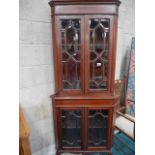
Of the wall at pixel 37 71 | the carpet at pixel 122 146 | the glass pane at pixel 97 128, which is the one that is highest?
the wall at pixel 37 71

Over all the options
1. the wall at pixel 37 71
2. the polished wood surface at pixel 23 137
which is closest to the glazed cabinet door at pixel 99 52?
the wall at pixel 37 71

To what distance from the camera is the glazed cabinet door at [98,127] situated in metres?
1.76

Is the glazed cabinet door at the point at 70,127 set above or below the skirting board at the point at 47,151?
above

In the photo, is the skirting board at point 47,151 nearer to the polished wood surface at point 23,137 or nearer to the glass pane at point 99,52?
the polished wood surface at point 23,137

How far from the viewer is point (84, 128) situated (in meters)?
1.79

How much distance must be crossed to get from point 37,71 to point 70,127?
2.39 feet

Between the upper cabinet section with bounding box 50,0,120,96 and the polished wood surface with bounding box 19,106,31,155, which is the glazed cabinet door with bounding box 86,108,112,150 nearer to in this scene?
the upper cabinet section with bounding box 50,0,120,96

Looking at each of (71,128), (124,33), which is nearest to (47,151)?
(71,128)

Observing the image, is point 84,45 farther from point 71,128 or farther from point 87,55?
point 71,128

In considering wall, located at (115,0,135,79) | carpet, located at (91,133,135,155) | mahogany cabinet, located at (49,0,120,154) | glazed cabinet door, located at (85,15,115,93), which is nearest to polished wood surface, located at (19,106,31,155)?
mahogany cabinet, located at (49,0,120,154)

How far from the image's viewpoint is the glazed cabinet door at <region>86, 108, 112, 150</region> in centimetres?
176

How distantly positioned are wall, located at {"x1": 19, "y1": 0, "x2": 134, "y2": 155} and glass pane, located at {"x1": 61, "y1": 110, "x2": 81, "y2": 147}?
0.89 ft
